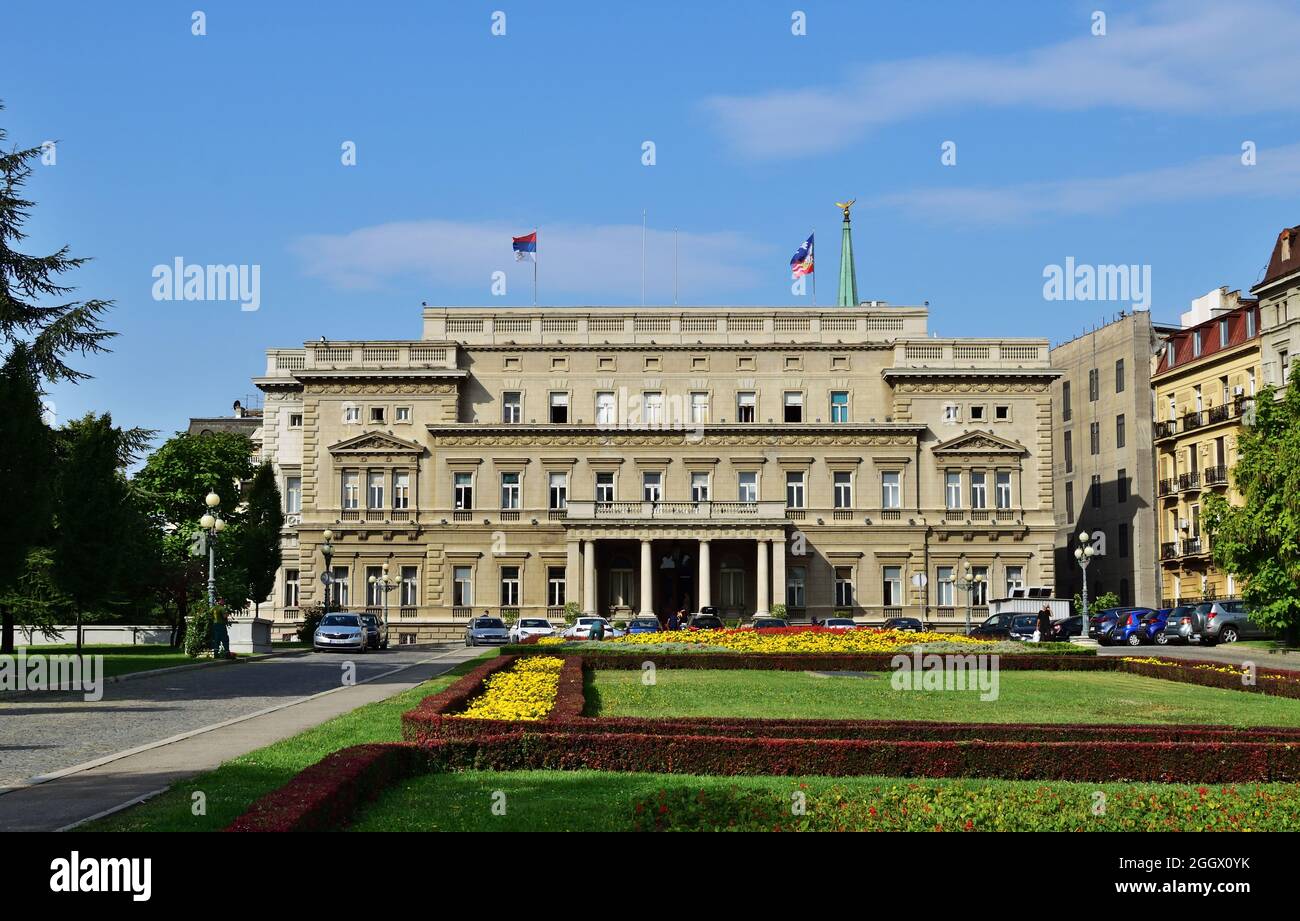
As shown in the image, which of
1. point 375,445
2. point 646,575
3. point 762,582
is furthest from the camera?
point 375,445

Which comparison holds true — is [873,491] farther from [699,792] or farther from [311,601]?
[699,792]

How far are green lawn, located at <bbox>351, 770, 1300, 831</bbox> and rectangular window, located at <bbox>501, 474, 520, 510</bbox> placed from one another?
6347 cm

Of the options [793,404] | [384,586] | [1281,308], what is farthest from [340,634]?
[1281,308]

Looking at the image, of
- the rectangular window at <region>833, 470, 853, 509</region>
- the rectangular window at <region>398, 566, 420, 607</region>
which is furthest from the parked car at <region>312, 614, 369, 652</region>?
the rectangular window at <region>833, 470, 853, 509</region>

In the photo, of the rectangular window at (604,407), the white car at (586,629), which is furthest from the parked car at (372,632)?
the rectangular window at (604,407)

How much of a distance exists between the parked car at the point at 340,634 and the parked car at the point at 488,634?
348 inches

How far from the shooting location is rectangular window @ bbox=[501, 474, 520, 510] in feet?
260

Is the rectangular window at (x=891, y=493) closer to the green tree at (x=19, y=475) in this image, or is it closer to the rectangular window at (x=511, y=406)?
the rectangular window at (x=511, y=406)

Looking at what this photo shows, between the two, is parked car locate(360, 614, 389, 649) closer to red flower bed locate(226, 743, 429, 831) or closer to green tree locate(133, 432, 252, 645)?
green tree locate(133, 432, 252, 645)

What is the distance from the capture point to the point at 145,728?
906 inches

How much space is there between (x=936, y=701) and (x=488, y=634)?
132ft

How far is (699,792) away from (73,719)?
49.5 feet

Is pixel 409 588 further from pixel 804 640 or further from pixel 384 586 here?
pixel 804 640
